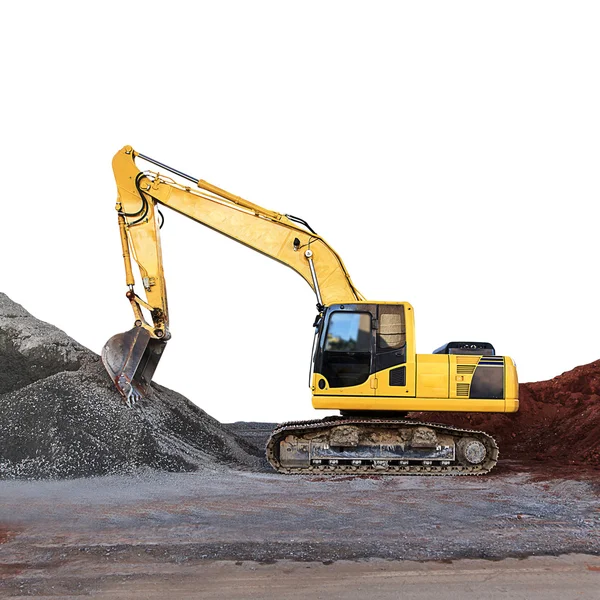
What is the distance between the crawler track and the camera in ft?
31.3

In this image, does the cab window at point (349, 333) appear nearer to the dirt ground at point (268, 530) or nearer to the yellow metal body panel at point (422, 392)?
the yellow metal body panel at point (422, 392)

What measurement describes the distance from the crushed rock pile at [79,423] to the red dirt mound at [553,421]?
4589mm

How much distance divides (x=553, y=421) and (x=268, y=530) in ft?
25.4

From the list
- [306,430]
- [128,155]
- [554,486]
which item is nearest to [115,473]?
[306,430]

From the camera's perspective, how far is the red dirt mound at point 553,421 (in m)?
10.8

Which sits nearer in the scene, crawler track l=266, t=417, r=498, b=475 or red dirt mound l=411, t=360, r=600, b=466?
crawler track l=266, t=417, r=498, b=475

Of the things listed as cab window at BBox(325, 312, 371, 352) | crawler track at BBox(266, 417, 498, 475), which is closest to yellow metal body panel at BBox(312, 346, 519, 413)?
crawler track at BBox(266, 417, 498, 475)

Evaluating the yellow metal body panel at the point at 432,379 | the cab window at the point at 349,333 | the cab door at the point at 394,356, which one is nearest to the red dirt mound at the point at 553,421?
the yellow metal body panel at the point at 432,379

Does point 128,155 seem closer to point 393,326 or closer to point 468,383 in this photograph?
point 393,326

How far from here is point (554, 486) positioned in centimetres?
839

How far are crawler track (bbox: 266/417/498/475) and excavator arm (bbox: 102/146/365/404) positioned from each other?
1934 millimetres

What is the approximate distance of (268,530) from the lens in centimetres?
611

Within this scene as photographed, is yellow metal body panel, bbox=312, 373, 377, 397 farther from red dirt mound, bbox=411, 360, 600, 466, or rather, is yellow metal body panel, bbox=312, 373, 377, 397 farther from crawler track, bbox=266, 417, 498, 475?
red dirt mound, bbox=411, 360, 600, 466

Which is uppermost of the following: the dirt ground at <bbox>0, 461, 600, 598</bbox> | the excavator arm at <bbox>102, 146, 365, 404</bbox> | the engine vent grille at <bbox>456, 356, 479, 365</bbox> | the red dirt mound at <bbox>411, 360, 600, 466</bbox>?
the excavator arm at <bbox>102, 146, 365, 404</bbox>
